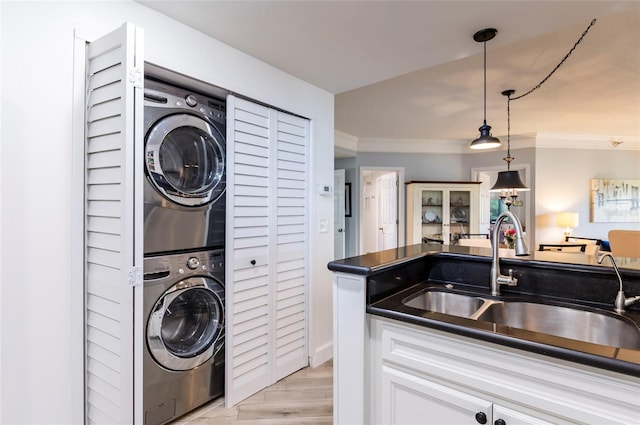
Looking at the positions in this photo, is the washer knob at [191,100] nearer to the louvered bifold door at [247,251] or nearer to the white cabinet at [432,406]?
the louvered bifold door at [247,251]

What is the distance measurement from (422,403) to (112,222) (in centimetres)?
140

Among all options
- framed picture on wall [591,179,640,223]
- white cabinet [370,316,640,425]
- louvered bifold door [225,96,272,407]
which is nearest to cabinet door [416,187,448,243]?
framed picture on wall [591,179,640,223]

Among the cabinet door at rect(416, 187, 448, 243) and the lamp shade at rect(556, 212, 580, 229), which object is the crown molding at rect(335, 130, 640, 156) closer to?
the cabinet door at rect(416, 187, 448, 243)

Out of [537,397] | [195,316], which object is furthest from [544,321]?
[195,316]

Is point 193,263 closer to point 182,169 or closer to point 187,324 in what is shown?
point 187,324

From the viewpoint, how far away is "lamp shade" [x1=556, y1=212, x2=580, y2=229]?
5.34 metres

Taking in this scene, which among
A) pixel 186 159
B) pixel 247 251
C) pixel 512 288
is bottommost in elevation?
pixel 512 288

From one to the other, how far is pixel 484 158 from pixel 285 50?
5.07 meters

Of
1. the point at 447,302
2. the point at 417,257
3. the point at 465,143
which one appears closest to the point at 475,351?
the point at 447,302

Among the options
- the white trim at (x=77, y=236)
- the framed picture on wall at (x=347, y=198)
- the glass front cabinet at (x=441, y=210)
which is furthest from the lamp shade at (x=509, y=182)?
the white trim at (x=77, y=236)

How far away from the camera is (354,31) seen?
76.2 inches

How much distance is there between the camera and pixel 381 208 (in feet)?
21.8

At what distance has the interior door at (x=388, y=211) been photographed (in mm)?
6145

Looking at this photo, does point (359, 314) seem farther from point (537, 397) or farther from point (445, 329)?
point (537, 397)
